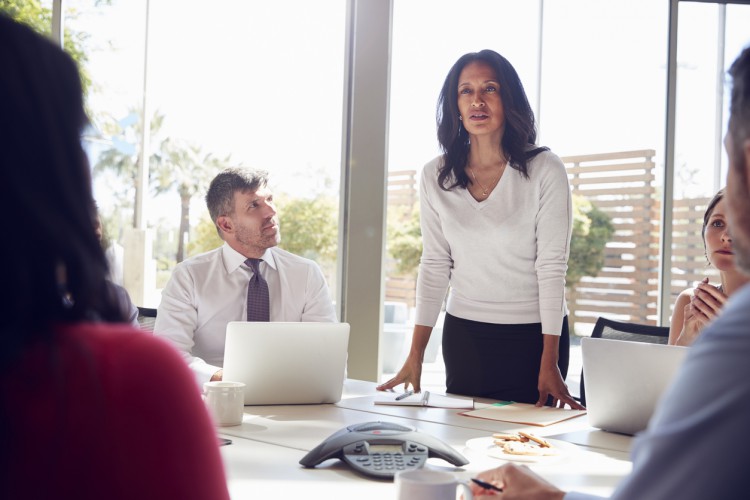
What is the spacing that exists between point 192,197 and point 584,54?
8.92 ft

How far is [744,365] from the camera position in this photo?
0.61m

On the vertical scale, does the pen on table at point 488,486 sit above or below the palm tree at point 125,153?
below

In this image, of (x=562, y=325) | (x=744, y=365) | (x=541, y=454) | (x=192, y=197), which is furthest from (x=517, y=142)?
(x=192, y=197)

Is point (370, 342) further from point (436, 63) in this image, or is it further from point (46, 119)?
point (46, 119)

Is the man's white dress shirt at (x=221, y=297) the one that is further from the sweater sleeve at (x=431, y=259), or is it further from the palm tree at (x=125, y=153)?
the palm tree at (x=125, y=153)

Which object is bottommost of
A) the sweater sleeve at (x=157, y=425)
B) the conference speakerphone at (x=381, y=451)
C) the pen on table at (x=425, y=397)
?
the pen on table at (x=425, y=397)

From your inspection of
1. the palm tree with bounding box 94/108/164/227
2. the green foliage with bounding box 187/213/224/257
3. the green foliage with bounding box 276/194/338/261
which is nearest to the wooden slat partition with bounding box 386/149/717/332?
the green foliage with bounding box 276/194/338/261

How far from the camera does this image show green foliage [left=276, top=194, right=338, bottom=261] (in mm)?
4242

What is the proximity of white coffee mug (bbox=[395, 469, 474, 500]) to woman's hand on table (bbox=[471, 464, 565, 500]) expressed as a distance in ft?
0.37

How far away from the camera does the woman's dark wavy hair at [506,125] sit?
8.68ft

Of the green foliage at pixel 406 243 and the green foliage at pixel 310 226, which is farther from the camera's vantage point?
the green foliage at pixel 406 243

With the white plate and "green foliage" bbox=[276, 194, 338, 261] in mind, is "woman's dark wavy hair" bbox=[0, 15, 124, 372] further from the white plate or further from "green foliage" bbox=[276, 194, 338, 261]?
"green foliage" bbox=[276, 194, 338, 261]

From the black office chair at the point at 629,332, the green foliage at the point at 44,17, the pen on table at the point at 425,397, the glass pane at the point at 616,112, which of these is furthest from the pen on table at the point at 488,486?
Answer: the green foliage at the point at 44,17

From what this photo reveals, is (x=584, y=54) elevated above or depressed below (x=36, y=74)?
above
